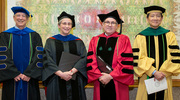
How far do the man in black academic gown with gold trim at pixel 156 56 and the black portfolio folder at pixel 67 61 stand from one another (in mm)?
1121

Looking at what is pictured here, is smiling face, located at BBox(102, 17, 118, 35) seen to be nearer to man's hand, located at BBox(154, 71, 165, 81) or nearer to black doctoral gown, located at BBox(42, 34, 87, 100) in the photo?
black doctoral gown, located at BBox(42, 34, 87, 100)

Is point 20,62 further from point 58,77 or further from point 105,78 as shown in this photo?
point 105,78

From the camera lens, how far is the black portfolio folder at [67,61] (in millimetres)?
2895

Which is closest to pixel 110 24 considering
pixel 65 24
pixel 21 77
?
pixel 65 24

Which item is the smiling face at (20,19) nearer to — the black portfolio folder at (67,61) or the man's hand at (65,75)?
the black portfolio folder at (67,61)

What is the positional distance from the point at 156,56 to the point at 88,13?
1.97 meters

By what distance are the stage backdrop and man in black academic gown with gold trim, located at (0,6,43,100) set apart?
102cm

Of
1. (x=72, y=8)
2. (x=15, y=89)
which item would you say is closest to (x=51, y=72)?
(x=15, y=89)

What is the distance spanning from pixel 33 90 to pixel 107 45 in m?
1.55

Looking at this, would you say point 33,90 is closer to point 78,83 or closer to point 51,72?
point 51,72

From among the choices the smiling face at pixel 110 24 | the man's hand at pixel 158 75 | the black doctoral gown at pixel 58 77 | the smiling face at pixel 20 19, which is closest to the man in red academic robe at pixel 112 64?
the smiling face at pixel 110 24

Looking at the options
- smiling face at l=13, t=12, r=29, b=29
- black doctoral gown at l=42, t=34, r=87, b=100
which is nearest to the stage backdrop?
smiling face at l=13, t=12, r=29, b=29

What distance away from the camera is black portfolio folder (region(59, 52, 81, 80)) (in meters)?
2.89

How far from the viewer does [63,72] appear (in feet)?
9.37
